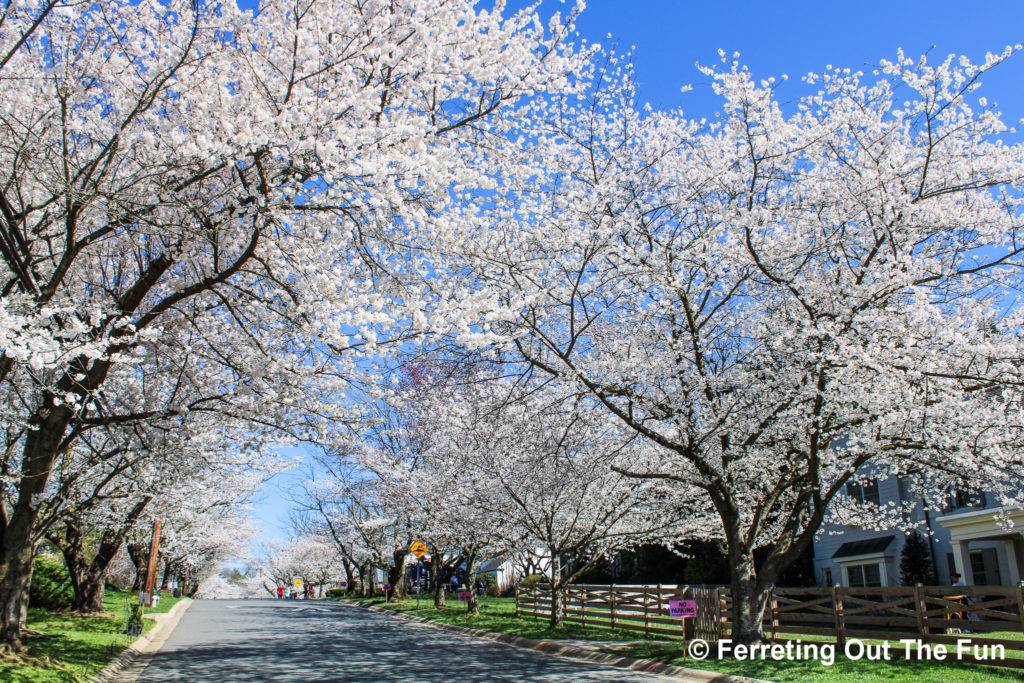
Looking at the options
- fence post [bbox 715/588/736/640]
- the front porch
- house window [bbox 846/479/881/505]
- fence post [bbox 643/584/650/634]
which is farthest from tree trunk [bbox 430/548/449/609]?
the front porch

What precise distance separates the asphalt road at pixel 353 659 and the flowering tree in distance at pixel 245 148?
15.3 feet

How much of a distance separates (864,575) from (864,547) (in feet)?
3.92

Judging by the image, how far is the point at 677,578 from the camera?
3397cm

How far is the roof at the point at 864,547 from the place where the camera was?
25.6 m

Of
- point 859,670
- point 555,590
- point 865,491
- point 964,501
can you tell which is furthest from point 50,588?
point 964,501

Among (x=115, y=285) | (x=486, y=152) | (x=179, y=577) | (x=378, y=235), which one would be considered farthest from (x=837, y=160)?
(x=179, y=577)

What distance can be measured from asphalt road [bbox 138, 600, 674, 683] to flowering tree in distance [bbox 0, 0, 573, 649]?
4667mm

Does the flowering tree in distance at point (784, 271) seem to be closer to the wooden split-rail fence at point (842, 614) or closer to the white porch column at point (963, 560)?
the wooden split-rail fence at point (842, 614)

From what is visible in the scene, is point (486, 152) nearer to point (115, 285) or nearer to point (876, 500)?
point (115, 285)

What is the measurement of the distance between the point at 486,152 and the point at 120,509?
16732 millimetres

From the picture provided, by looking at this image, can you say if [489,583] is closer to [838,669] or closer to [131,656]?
[131,656]

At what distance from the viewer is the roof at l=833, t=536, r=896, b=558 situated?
25578mm

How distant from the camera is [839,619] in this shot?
13.8 metres

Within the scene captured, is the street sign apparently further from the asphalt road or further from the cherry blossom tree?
the cherry blossom tree
